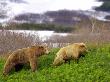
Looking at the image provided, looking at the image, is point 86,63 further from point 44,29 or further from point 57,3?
point 57,3

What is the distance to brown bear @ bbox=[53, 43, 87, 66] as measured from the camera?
1647cm

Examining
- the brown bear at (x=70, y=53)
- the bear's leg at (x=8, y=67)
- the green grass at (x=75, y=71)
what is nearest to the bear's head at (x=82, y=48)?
the brown bear at (x=70, y=53)

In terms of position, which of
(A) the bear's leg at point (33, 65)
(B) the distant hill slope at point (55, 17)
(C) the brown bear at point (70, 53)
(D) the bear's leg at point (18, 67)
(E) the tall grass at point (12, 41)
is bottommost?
(B) the distant hill slope at point (55, 17)

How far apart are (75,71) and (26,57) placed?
2.24 m

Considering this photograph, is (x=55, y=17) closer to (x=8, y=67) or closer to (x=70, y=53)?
(x=8, y=67)

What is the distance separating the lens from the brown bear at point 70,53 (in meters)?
A: 16.5

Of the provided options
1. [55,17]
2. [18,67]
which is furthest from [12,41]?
[55,17]

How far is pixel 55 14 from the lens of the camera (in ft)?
213

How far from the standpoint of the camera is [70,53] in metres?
16.5

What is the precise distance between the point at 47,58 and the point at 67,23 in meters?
40.6

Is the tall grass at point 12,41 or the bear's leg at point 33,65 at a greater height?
the bear's leg at point 33,65

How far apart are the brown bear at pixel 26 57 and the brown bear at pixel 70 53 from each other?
1.86ft

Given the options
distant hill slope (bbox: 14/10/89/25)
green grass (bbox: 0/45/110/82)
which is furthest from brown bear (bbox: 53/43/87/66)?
distant hill slope (bbox: 14/10/89/25)

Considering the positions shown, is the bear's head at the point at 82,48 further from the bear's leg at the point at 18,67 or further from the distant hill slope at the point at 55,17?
the distant hill slope at the point at 55,17
